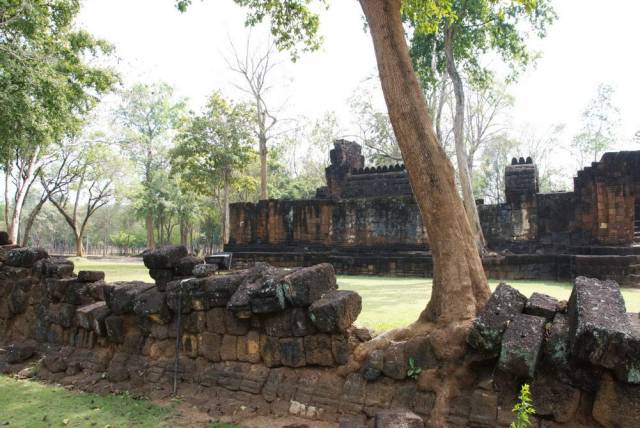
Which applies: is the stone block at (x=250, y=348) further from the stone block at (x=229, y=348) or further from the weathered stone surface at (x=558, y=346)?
the weathered stone surface at (x=558, y=346)

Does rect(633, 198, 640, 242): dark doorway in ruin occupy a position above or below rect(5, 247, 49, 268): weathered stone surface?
above

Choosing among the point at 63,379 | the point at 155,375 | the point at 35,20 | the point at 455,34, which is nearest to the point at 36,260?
the point at 63,379

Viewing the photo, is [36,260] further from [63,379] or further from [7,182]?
[7,182]

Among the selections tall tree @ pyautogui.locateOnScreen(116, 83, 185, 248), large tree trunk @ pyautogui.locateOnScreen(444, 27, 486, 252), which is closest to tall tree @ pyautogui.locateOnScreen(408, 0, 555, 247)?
large tree trunk @ pyautogui.locateOnScreen(444, 27, 486, 252)

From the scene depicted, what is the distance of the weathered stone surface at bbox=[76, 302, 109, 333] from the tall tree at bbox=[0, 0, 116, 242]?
28.1ft

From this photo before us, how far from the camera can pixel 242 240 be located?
64.6 ft

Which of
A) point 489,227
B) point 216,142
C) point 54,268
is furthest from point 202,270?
point 216,142

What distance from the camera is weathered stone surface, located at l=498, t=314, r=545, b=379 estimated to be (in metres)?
3.48

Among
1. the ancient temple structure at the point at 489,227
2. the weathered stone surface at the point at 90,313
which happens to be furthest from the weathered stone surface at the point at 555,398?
the ancient temple structure at the point at 489,227

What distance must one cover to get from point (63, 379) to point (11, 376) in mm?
885

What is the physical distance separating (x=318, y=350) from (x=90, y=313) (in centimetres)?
362

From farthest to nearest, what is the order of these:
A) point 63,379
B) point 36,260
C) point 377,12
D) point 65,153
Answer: point 65,153, point 36,260, point 63,379, point 377,12

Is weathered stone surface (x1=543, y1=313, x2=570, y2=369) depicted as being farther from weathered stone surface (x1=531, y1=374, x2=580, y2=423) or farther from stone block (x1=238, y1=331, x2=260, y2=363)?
stone block (x1=238, y1=331, x2=260, y2=363)

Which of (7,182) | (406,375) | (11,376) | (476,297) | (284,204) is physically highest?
(7,182)
